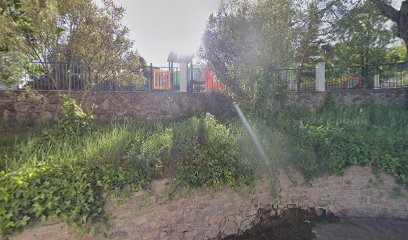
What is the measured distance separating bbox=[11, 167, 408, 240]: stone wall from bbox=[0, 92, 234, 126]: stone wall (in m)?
3.35

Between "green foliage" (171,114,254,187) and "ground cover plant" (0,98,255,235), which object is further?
"green foliage" (171,114,254,187)

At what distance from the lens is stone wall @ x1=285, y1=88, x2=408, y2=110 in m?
8.01

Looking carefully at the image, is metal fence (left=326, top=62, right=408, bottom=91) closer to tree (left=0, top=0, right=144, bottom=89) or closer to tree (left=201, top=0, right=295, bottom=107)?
tree (left=201, top=0, right=295, bottom=107)

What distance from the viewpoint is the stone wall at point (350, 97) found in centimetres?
801

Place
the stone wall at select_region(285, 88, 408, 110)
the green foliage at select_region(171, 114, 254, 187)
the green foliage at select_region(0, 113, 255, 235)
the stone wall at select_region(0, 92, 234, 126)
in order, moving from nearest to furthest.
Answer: the green foliage at select_region(0, 113, 255, 235)
the green foliage at select_region(171, 114, 254, 187)
the stone wall at select_region(0, 92, 234, 126)
the stone wall at select_region(285, 88, 408, 110)

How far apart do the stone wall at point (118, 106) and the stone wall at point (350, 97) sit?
3.03m

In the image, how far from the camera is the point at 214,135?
3846 mm

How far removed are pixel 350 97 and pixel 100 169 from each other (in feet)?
29.4

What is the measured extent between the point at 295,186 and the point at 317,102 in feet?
17.3

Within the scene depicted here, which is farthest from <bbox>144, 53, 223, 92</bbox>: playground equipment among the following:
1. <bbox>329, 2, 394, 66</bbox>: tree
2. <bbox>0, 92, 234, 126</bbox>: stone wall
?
<bbox>329, 2, 394, 66</bbox>: tree

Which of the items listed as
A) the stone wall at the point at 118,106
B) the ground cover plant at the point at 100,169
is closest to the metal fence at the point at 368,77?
the stone wall at the point at 118,106

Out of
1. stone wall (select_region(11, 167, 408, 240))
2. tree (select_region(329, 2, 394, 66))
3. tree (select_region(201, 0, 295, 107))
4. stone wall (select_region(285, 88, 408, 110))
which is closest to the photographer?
stone wall (select_region(11, 167, 408, 240))

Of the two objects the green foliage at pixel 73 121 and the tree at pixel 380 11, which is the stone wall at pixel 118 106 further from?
the tree at pixel 380 11

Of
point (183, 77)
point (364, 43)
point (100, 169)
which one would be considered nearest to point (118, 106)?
point (183, 77)
